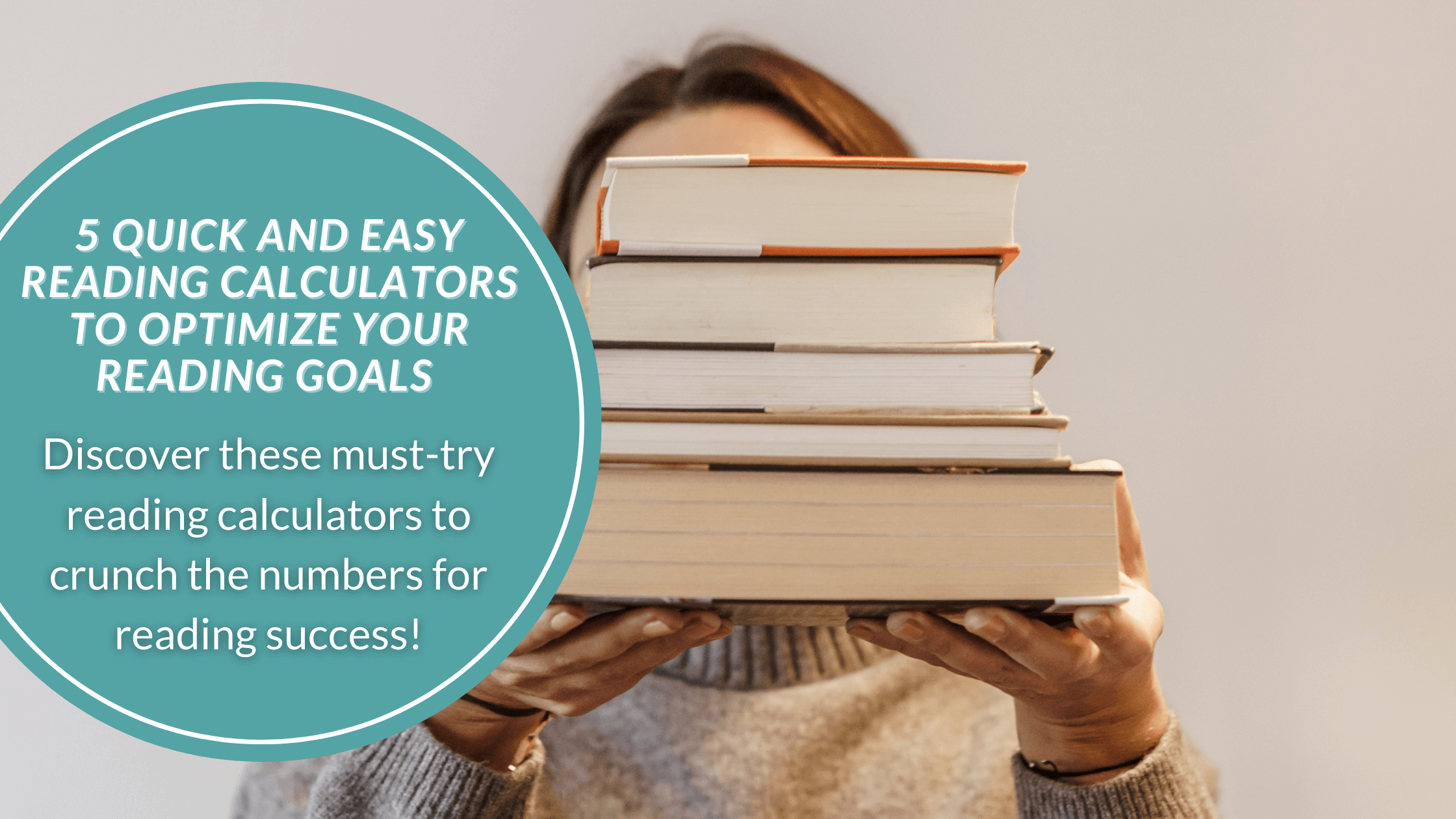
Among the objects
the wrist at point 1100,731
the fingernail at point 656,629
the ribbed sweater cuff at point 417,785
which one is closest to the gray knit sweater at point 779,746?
the ribbed sweater cuff at point 417,785

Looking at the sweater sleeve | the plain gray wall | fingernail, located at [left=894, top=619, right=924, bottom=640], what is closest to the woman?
the sweater sleeve

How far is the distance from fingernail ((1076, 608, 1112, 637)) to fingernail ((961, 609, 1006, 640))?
43mm

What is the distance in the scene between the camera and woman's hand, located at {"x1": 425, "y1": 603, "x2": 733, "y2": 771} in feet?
1.39

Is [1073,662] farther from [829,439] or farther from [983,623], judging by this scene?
[829,439]

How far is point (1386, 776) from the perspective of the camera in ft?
3.10

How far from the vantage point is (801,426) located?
403mm

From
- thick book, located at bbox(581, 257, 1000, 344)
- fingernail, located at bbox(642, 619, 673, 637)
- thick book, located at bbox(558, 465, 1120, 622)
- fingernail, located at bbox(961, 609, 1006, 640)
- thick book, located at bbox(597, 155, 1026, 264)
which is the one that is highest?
thick book, located at bbox(597, 155, 1026, 264)

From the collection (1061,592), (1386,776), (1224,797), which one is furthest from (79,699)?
(1386,776)

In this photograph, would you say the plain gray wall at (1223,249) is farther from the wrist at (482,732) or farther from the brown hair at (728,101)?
the wrist at (482,732)

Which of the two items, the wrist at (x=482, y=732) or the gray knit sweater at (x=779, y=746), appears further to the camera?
the gray knit sweater at (x=779, y=746)

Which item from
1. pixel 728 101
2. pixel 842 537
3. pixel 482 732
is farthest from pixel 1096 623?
pixel 728 101

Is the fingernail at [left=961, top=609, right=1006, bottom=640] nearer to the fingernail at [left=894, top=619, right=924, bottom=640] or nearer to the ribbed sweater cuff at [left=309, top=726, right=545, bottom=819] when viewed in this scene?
the fingernail at [left=894, top=619, right=924, bottom=640]

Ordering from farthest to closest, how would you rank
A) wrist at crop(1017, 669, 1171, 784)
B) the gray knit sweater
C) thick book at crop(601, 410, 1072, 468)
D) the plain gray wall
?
the plain gray wall, the gray knit sweater, wrist at crop(1017, 669, 1171, 784), thick book at crop(601, 410, 1072, 468)

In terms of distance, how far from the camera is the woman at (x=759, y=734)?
59cm
